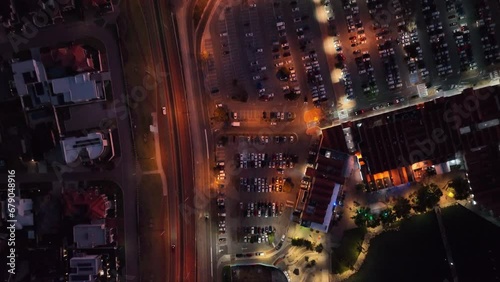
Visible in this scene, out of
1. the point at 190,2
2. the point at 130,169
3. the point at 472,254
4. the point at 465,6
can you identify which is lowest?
the point at 472,254

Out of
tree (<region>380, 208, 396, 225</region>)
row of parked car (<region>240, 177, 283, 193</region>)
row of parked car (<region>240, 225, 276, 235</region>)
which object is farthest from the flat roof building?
tree (<region>380, 208, 396, 225</region>)

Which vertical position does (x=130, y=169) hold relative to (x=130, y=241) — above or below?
above

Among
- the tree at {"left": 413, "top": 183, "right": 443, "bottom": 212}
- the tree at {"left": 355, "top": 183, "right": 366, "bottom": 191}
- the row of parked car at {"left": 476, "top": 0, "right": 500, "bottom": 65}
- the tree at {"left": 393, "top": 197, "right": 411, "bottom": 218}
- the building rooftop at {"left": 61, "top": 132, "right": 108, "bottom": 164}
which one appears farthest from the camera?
the tree at {"left": 355, "top": 183, "right": 366, "bottom": 191}

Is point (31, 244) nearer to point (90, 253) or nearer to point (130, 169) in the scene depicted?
point (90, 253)

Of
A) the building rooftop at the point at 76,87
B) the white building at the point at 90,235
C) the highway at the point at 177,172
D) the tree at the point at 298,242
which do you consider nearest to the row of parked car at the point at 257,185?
the tree at the point at 298,242

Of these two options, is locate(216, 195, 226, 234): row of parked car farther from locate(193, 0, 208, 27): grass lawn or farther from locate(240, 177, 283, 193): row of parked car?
locate(193, 0, 208, 27): grass lawn

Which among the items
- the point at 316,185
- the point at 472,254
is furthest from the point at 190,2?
the point at 472,254
